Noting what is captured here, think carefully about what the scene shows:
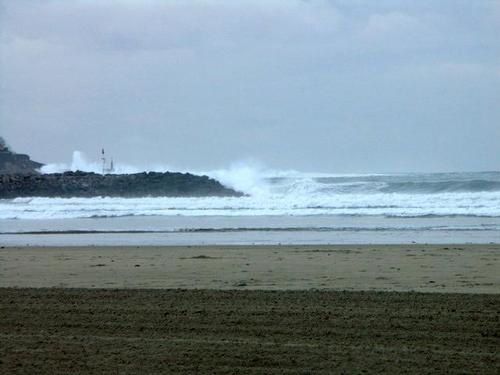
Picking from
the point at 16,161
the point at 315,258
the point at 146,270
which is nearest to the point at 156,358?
the point at 146,270

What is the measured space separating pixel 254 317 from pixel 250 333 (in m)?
0.66

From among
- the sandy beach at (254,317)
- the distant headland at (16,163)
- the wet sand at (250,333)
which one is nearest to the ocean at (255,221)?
the sandy beach at (254,317)

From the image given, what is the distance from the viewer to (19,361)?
20.9 ft

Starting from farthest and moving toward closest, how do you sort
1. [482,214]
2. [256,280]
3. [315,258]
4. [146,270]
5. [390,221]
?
[482,214] < [390,221] < [315,258] < [146,270] < [256,280]

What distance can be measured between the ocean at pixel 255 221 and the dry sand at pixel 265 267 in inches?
100

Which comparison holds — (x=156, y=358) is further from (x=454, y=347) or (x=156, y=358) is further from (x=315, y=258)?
(x=315, y=258)

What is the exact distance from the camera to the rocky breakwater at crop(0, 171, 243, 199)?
44.8 meters

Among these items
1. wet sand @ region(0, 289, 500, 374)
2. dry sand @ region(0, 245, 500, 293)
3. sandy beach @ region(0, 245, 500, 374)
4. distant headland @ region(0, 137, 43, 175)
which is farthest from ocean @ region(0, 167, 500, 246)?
distant headland @ region(0, 137, 43, 175)

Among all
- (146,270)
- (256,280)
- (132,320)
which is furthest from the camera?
(146,270)

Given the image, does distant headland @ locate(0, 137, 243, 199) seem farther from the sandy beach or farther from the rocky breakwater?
the sandy beach

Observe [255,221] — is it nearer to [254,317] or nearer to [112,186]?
[254,317]

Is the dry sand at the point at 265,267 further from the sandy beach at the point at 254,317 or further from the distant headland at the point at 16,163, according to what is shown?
the distant headland at the point at 16,163

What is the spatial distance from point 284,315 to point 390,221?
56.0ft

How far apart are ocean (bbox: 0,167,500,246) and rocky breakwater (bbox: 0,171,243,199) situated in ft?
15.5
